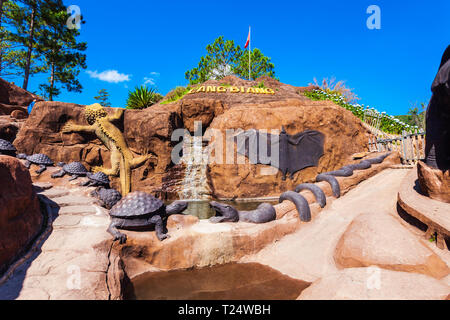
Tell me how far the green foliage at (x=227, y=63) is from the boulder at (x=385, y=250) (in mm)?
28080

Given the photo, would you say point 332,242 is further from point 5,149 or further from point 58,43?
point 58,43

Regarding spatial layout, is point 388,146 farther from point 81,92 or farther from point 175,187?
point 81,92

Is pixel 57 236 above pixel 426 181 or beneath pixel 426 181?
beneath

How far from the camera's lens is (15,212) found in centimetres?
264

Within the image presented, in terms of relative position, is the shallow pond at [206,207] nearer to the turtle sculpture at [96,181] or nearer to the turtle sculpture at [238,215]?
the turtle sculpture at [96,181]

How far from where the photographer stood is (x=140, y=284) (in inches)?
112

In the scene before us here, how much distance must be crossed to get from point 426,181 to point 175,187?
26.4 feet

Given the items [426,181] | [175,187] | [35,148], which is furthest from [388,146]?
[35,148]

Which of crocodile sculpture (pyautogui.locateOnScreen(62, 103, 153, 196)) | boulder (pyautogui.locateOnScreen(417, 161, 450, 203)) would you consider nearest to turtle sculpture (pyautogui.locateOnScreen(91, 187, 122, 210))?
crocodile sculpture (pyautogui.locateOnScreen(62, 103, 153, 196))

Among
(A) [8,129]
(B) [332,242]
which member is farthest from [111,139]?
(B) [332,242]

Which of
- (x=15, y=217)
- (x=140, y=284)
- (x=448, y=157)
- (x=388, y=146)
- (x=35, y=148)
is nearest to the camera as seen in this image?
(x=15, y=217)

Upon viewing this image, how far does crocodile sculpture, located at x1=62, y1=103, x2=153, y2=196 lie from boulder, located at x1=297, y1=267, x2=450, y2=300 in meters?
8.01

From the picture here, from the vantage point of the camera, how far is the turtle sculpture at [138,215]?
328cm
